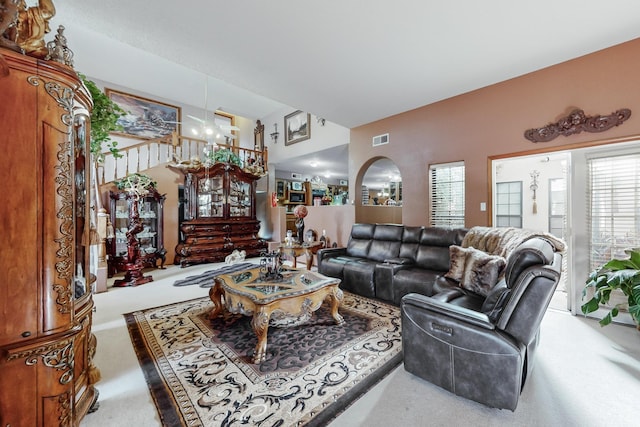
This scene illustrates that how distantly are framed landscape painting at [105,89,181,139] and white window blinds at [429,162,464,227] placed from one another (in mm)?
6684

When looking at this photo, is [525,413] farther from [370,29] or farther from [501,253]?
[370,29]

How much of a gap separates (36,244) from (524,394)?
9.28ft

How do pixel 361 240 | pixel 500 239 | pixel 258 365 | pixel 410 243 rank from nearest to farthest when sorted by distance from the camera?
pixel 258 365
pixel 500 239
pixel 410 243
pixel 361 240

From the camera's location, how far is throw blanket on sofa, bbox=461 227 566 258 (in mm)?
2305

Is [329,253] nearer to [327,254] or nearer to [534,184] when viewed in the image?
[327,254]

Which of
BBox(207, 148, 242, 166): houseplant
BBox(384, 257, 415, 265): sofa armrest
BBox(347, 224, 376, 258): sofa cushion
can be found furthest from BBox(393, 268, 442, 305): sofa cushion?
BBox(207, 148, 242, 166): houseplant

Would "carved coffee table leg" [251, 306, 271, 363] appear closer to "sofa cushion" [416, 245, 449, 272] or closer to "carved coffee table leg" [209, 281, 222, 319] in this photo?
Result: "carved coffee table leg" [209, 281, 222, 319]

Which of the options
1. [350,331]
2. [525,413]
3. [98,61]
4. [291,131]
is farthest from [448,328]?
[98,61]

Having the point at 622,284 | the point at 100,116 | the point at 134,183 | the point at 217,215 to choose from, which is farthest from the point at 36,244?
the point at 217,215

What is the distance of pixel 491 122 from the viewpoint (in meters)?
3.42

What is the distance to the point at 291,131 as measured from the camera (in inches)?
264

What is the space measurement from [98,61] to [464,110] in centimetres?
701

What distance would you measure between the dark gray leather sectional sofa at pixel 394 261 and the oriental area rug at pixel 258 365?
0.39m

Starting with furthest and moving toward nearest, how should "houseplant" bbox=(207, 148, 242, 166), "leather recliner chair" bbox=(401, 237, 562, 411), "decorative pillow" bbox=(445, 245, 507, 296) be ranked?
"houseplant" bbox=(207, 148, 242, 166)
"decorative pillow" bbox=(445, 245, 507, 296)
"leather recliner chair" bbox=(401, 237, 562, 411)
